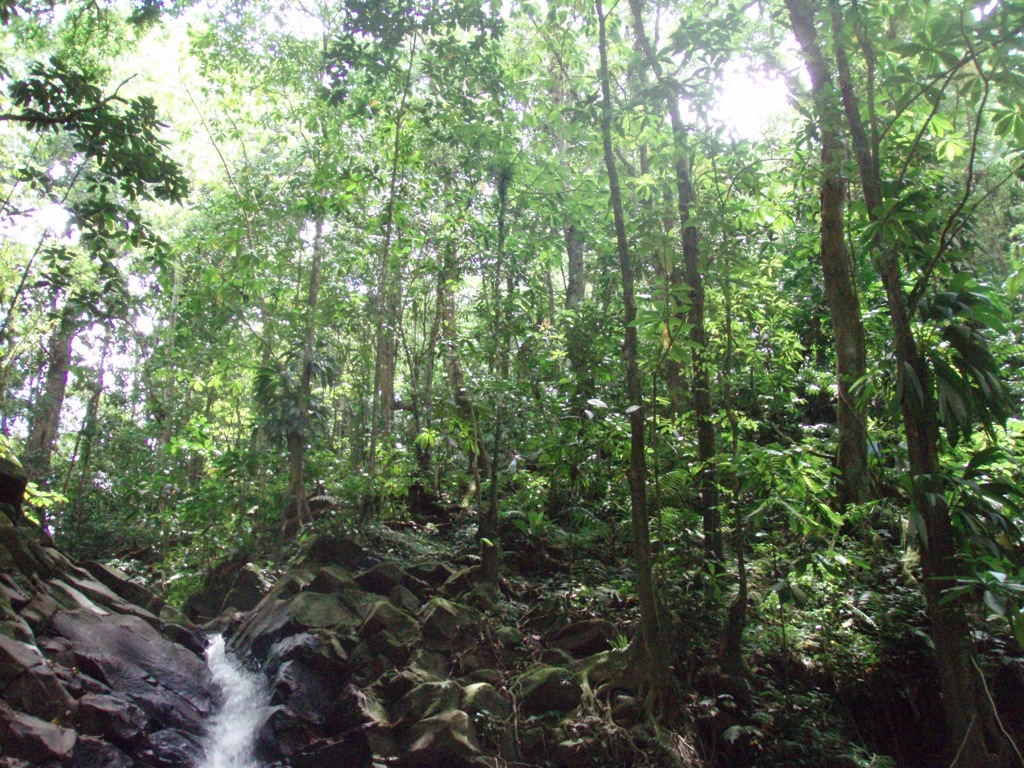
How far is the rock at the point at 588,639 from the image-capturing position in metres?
6.20

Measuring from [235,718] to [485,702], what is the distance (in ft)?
9.48

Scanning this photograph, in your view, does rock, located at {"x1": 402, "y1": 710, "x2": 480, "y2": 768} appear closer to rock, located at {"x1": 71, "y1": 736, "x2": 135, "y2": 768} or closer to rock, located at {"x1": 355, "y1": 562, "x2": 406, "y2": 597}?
rock, located at {"x1": 71, "y1": 736, "x2": 135, "y2": 768}

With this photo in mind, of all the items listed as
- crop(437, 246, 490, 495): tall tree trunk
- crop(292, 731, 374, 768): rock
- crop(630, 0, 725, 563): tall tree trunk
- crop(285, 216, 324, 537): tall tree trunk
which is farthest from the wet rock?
crop(630, 0, 725, 563): tall tree trunk

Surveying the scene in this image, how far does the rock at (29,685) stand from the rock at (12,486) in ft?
6.77

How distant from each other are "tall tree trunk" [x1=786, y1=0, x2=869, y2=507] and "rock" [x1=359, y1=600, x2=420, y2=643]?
4342 mm

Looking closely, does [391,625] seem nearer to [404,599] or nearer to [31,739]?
[404,599]

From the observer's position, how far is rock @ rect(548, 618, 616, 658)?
6.20 metres

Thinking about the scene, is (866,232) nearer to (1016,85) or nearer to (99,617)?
(1016,85)

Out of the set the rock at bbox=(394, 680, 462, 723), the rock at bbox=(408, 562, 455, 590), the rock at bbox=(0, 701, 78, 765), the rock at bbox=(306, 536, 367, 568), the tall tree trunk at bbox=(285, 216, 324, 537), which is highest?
the tall tree trunk at bbox=(285, 216, 324, 537)

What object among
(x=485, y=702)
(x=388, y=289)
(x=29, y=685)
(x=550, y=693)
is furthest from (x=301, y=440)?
(x=550, y=693)

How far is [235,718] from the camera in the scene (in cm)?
670

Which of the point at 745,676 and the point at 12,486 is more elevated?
the point at 12,486

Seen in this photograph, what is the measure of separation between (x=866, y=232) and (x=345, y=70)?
5211mm

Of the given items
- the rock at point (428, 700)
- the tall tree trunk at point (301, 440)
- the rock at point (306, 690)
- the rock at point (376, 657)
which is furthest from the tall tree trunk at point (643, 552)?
the tall tree trunk at point (301, 440)
